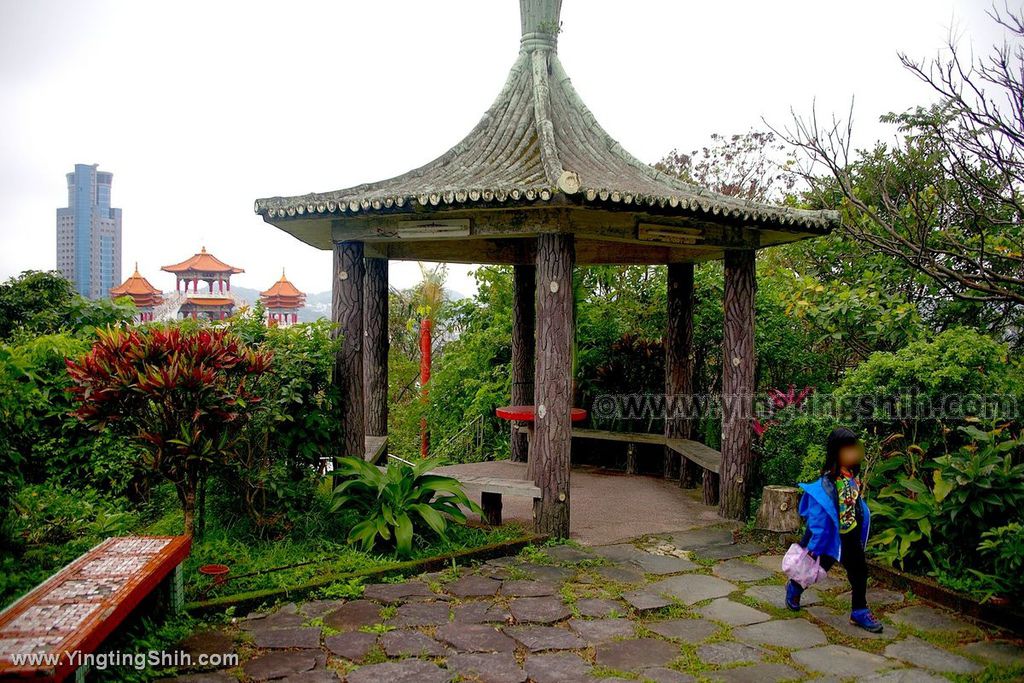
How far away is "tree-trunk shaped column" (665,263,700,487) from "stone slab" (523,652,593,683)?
16.6 feet

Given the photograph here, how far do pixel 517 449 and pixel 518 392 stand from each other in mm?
841

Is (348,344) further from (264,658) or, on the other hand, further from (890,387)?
(890,387)

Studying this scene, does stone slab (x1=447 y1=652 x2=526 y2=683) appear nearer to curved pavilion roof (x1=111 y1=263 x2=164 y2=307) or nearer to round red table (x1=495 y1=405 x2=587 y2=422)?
round red table (x1=495 y1=405 x2=587 y2=422)

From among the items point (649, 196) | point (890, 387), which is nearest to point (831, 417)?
point (890, 387)

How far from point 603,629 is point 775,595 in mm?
1460

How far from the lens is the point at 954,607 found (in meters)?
5.12

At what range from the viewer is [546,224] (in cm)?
656

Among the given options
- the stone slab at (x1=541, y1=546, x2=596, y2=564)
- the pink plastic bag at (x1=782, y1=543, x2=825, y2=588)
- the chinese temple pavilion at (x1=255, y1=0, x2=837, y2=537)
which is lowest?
the stone slab at (x1=541, y1=546, x2=596, y2=564)

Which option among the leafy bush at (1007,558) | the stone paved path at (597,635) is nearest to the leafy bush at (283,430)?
the stone paved path at (597,635)

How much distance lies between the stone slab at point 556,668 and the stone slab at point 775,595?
171 cm

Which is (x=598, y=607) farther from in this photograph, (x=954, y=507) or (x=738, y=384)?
(x=738, y=384)

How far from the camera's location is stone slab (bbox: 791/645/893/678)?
423 cm

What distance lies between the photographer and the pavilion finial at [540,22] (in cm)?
827

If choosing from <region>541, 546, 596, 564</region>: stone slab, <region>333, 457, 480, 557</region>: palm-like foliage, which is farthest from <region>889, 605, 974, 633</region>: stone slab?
<region>333, 457, 480, 557</region>: palm-like foliage
